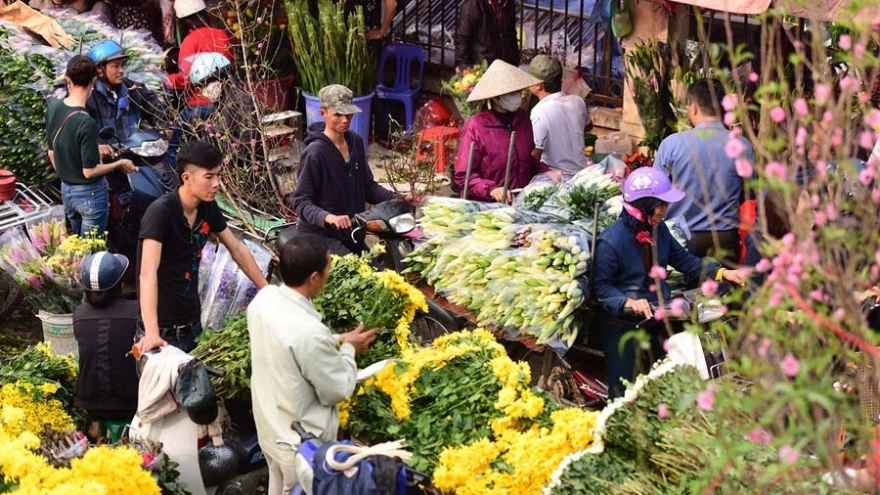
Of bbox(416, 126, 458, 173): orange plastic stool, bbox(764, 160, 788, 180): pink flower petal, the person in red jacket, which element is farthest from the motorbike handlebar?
bbox(416, 126, 458, 173): orange plastic stool

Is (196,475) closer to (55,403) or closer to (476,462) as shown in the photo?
(55,403)

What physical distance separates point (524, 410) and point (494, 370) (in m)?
0.33

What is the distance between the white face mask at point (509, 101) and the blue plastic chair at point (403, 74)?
3.95m

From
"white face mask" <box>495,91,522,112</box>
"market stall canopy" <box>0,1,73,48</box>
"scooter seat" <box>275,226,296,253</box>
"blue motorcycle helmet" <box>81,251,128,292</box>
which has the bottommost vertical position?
"scooter seat" <box>275,226,296,253</box>

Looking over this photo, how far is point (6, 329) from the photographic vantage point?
925 centimetres

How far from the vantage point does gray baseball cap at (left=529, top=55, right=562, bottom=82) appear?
28.3 feet

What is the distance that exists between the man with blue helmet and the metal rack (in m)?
0.73

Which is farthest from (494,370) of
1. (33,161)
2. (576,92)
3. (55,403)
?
(33,161)

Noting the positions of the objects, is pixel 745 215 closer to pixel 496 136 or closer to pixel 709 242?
pixel 709 242

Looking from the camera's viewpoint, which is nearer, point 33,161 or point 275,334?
point 275,334

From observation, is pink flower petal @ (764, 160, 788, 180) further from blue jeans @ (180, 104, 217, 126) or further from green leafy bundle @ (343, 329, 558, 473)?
blue jeans @ (180, 104, 217, 126)

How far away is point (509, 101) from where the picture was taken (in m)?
8.10

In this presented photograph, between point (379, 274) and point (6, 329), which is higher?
point (379, 274)

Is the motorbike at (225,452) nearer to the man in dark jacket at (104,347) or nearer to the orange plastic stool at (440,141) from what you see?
the man in dark jacket at (104,347)
